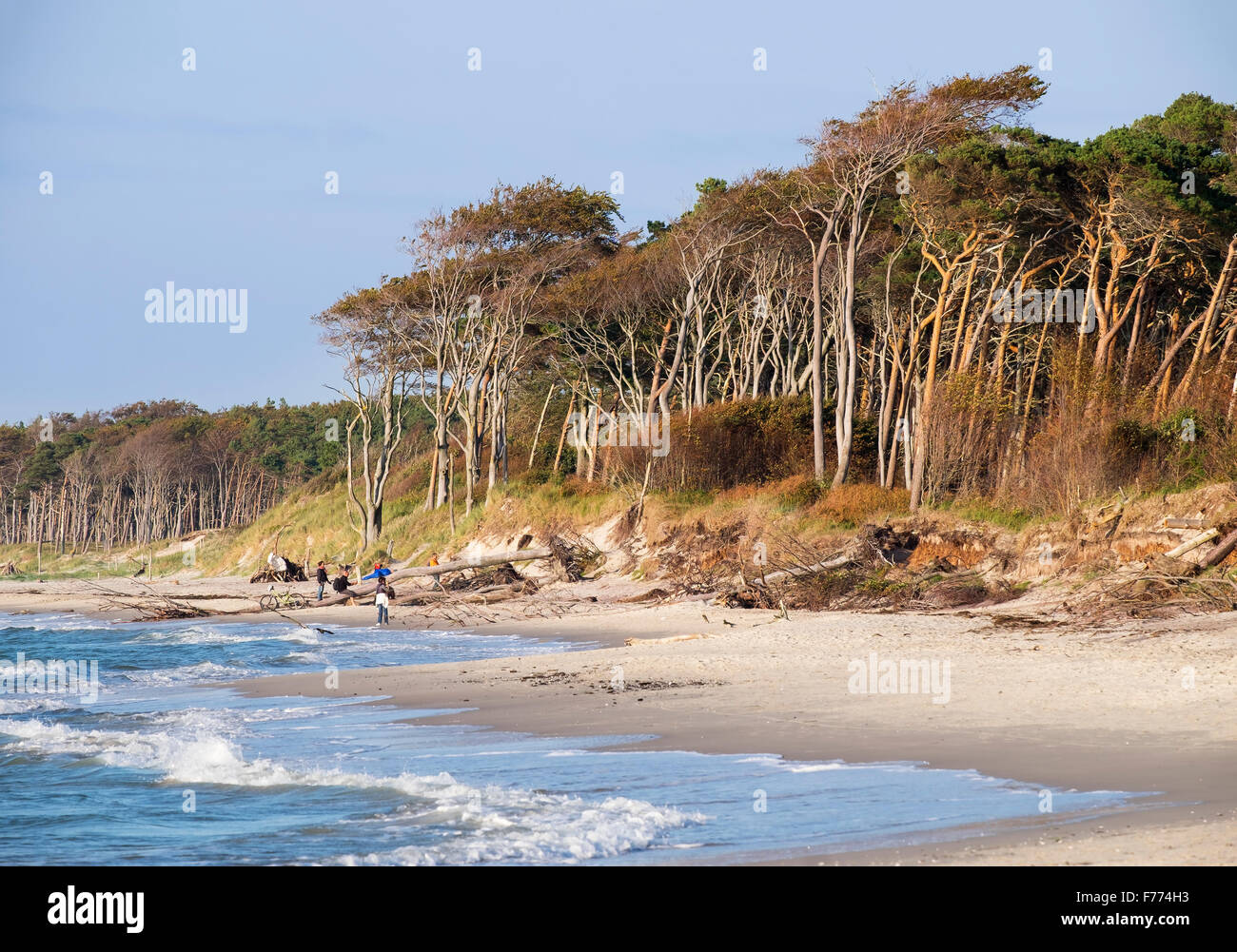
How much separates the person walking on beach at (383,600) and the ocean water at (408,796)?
1082 cm

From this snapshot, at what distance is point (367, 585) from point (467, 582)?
4.01m

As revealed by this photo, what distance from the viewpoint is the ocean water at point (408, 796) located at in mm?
6461

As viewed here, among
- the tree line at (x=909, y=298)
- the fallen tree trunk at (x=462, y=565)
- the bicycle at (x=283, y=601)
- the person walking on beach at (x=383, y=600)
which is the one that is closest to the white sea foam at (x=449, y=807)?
the person walking on beach at (x=383, y=600)

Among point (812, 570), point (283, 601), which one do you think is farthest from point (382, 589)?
point (812, 570)

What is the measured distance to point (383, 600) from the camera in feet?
77.6

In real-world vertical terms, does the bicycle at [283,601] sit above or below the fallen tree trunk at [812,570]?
below

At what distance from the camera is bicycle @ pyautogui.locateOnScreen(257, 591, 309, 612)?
28750 millimetres

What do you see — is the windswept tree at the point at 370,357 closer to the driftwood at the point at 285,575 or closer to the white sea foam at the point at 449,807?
the driftwood at the point at 285,575

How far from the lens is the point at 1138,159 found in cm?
2456

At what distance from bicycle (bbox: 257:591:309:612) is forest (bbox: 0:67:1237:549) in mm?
9205

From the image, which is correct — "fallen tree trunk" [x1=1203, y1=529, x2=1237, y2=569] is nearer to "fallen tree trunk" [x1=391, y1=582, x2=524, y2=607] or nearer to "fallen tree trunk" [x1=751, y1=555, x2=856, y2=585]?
"fallen tree trunk" [x1=751, y1=555, x2=856, y2=585]

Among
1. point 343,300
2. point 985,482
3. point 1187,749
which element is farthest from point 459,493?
point 1187,749

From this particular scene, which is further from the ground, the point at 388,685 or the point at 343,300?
the point at 343,300
